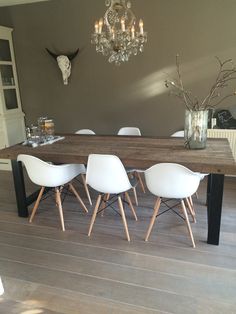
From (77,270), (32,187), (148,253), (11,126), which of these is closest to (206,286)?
(148,253)

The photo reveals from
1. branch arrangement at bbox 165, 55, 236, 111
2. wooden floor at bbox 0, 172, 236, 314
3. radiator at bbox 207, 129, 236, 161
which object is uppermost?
branch arrangement at bbox 165, 55, 236, 111

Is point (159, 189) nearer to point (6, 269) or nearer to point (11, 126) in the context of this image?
point (6, 269)

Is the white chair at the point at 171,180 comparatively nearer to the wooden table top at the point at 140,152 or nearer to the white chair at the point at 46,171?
the wooden table top at the point at 140,152

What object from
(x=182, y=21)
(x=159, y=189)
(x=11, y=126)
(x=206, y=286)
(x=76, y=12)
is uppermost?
(x=76, y=12)

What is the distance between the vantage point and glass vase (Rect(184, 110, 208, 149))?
2400mm

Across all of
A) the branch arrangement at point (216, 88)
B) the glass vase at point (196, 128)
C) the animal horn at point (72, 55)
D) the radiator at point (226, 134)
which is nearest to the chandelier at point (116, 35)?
the glass vase at point (196, 128)

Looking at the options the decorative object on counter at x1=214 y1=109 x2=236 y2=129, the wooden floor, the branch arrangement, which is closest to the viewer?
the wooden floor

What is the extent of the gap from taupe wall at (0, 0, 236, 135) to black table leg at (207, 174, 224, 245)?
1.99 m

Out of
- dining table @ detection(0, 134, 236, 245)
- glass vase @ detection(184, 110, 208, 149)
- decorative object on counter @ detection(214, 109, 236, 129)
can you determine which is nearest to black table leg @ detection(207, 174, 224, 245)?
dining table @ detection(0, 134, 236, 245)

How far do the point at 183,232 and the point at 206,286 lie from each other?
69cm

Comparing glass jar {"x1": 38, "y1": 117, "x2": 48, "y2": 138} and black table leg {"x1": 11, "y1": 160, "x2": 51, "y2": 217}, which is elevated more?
glass jar {"x1": 38, "y1": 117, "x2": 48, "y2": 138}

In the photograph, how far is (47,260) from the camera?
7.31ft

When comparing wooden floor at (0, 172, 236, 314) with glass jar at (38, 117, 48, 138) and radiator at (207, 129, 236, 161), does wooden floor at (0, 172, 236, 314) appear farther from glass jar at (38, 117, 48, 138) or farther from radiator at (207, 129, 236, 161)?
radiator at (207, 129, 236, 161)

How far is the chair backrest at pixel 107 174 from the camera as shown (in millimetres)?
2260
